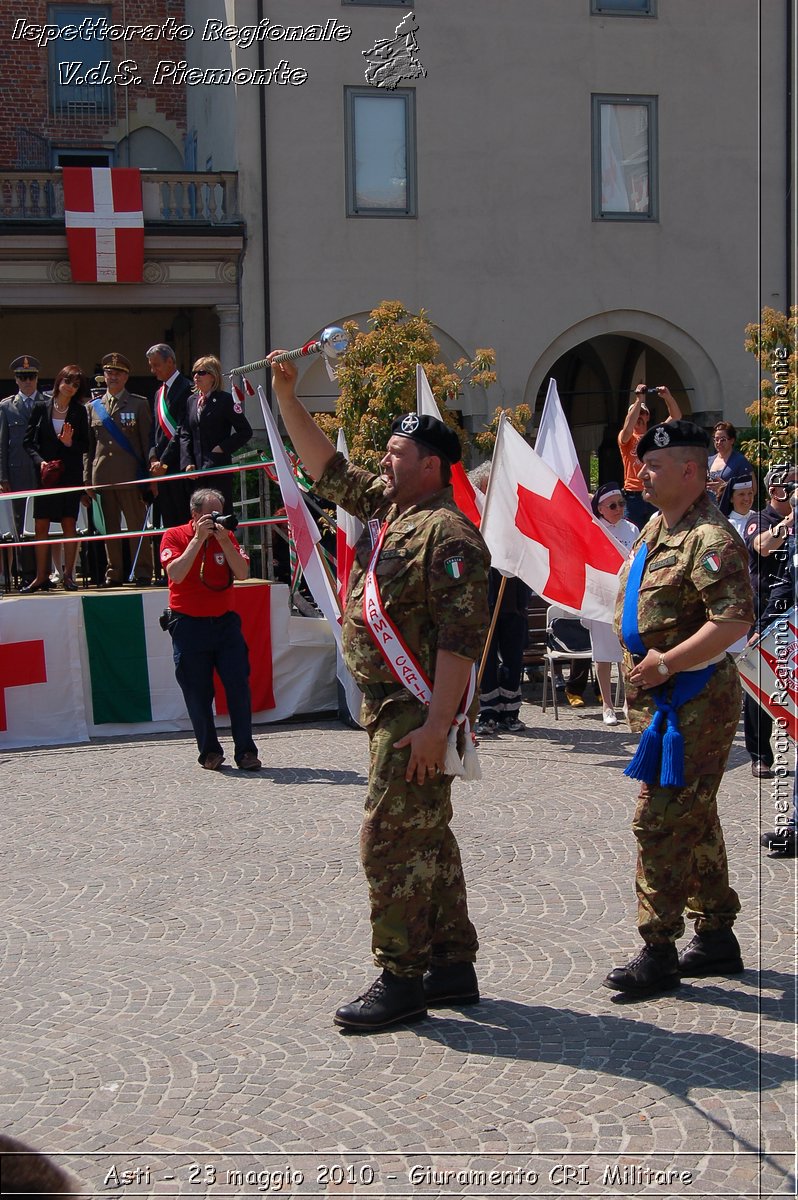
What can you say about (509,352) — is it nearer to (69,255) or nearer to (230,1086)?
(69,255)

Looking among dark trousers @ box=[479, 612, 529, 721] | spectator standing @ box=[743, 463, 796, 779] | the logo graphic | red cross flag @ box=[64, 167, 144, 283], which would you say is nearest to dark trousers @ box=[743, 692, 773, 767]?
spectator standing @ box=[743, 463, 796, 779]

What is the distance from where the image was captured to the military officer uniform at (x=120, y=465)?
502 inches

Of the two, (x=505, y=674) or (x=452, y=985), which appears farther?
(x=505, y=674)

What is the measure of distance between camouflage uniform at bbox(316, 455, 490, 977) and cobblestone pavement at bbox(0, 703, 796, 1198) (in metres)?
0.44

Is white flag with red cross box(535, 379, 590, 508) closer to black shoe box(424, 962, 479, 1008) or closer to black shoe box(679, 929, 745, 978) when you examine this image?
black shoe box(679, 929, 745, 978)

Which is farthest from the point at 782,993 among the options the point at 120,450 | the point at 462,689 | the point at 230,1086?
the point at 120,450

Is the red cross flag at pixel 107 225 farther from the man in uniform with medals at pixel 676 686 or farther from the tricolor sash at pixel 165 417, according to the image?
the man in uniform with medals at pixel 676 686

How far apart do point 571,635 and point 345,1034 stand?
24.4 feet

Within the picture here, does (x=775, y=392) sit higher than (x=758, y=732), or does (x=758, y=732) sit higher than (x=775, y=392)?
(x=775, y=392)

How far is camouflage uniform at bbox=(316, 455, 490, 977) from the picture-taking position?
4.73m

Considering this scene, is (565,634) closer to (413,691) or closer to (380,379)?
A: (380,379)

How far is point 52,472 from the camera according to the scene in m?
13.0

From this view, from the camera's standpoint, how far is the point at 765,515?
905 centimetres

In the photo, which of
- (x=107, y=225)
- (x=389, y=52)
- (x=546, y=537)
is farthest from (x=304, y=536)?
(x=389, y=52)
